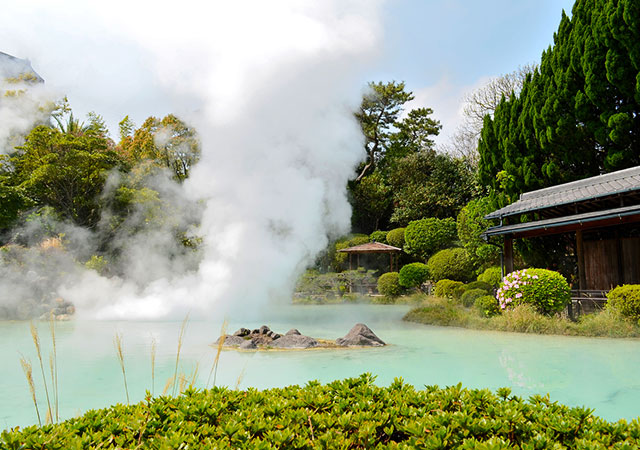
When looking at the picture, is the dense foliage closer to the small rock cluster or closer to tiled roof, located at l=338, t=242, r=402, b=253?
tiled roof, located at l=338, t=242, r=402, b=253

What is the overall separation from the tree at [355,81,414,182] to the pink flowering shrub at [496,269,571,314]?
21.6 meters

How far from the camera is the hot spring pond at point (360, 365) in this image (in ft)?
19.7

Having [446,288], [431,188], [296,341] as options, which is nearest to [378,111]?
[431,188]

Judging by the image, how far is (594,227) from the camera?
43.5 feet

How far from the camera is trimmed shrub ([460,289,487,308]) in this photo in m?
15.0

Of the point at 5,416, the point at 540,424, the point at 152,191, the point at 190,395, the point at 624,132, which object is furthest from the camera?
the point at 152,191

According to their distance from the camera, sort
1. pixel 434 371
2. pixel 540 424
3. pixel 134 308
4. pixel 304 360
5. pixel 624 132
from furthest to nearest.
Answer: pixel 134 308, pixel 624 132, pixel 304 360, pixel 434 371, pixel 540 424

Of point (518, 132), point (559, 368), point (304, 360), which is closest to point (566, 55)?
point (518, 132)

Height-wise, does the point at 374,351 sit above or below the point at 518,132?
below

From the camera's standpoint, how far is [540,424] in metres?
2.56

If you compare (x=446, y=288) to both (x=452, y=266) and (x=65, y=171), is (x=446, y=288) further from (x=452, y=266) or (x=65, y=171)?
(x=65, y=171)

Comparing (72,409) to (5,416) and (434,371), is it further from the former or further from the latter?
(434,371)

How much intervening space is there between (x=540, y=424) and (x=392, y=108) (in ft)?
109

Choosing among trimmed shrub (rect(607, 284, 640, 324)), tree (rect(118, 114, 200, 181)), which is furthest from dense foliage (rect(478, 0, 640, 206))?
tree (rect(118, 114, 200, 181))
